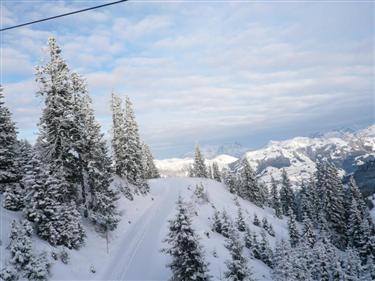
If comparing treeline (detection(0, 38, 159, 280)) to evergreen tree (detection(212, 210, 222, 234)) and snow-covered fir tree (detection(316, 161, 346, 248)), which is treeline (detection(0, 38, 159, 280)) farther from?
snow-covered fir tree (detection(316, 161, 346, 248))

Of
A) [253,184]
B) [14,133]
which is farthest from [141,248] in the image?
[253,184]

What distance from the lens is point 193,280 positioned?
24062mm

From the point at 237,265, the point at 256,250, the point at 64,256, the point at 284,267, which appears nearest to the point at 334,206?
the point at 256,250

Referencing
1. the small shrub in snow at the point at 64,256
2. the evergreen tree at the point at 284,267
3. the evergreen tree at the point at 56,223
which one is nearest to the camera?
the evergreen tree at the point at 284,267

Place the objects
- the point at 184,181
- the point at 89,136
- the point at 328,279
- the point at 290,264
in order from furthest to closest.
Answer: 1. the point at 184,181
2. the point at 89,136
3. the point at 328,279
4. the point at 290,264

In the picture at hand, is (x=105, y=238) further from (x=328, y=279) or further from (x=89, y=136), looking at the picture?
(x=328, y=279)

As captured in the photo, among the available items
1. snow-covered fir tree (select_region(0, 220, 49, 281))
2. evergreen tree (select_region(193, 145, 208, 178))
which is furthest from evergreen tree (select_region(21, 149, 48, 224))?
evergreen tree (select_region(193, 145, 208, 178))

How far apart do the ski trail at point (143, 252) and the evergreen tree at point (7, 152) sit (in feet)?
36.4

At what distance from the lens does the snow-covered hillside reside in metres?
27.8

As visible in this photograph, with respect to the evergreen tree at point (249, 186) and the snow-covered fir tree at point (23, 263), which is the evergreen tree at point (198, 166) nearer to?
the evergreen tree at point (249, 186)

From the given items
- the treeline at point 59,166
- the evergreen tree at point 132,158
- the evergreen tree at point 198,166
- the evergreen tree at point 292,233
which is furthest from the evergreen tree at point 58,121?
the evergreen tree at point 198,166

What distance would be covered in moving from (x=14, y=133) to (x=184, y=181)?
48.2 m

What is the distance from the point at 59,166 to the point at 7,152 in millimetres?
4624

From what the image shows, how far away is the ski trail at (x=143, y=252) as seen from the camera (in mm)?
30017
